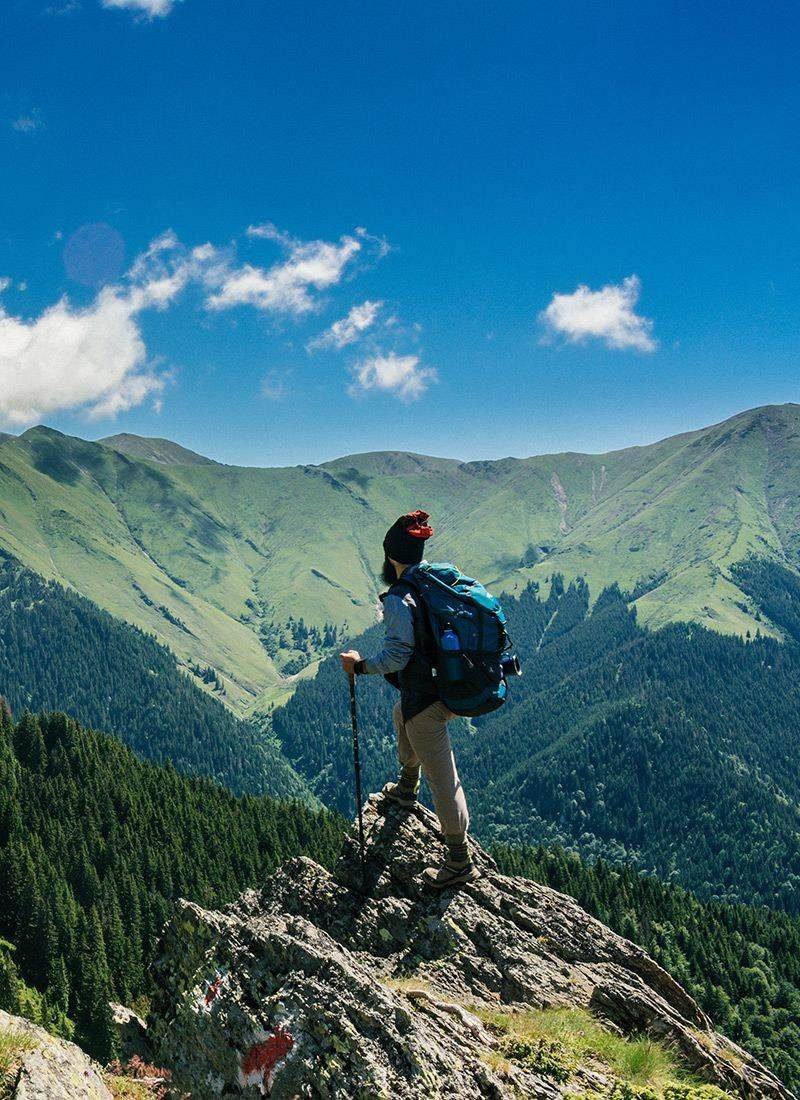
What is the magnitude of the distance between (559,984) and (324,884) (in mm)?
4978

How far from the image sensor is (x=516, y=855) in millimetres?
147875

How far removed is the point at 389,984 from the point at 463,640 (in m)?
5.78

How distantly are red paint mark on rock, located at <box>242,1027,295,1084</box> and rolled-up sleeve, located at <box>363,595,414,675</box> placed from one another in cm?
539

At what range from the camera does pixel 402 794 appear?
1625cm

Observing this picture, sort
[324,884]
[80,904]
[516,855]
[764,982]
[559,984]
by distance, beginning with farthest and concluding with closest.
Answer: [516,855] → [764,982] → [80,904] → [324,884] → [559,984]

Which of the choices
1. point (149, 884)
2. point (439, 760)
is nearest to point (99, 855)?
point (149, 884)

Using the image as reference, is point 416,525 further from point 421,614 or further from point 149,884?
point 149,884

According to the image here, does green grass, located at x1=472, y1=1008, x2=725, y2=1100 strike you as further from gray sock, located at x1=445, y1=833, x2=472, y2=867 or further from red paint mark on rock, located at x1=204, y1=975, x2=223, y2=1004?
red paint mark on rock, located at x1=204, y1=975, x2=223, y2=1004

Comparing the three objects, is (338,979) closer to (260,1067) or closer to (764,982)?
(260,1067)

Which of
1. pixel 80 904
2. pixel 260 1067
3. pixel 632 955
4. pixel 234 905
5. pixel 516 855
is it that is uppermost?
pixel 260 1067

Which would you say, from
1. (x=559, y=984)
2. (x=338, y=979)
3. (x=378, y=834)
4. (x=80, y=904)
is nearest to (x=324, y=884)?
(x=378, y=834)

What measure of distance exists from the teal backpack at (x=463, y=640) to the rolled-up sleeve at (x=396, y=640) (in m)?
0.46

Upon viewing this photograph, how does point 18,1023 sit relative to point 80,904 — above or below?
above

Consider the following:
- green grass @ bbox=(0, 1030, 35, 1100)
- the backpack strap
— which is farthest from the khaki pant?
green grass @ bbox=(0, 1030, 35, 1100)
